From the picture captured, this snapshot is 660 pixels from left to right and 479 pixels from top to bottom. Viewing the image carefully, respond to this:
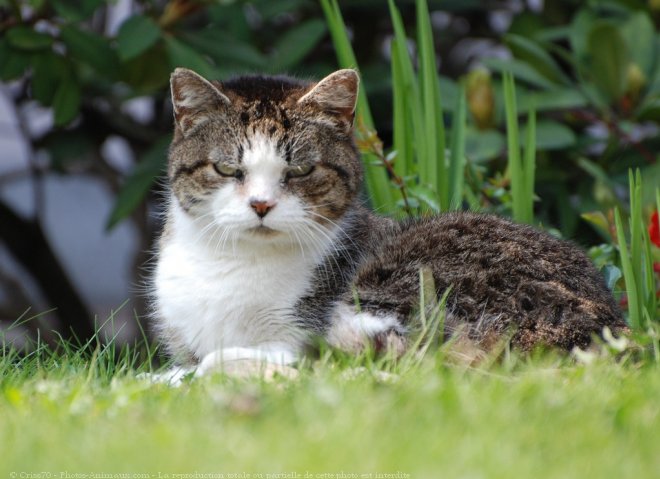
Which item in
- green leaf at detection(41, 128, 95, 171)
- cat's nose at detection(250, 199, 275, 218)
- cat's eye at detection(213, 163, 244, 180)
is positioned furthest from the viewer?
green leaf at detection(41, 128, 95, 171)

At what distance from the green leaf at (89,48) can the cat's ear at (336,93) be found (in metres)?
1.30

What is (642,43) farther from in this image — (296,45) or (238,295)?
(238,295)

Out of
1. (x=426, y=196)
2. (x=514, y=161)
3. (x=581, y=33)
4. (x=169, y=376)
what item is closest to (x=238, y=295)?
(x=169, y=376)

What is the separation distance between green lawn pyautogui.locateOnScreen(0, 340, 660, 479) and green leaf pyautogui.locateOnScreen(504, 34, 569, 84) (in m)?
Result: 2.03

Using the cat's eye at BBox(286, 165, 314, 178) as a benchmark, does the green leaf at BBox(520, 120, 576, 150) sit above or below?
below

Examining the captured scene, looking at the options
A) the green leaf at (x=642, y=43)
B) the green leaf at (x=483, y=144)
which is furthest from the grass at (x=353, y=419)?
the green leaf at (x=642, y=43)

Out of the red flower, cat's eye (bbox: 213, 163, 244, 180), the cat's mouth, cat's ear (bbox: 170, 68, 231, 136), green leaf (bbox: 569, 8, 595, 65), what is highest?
cat's ear (bbox: 170, 68, 231, 136)

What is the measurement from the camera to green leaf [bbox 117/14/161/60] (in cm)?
384

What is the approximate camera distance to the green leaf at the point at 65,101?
407 cm

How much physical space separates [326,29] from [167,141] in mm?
958

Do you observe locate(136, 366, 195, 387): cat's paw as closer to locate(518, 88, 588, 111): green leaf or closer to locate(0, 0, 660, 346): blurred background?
locate(0, 0, 660, 346): blurred background

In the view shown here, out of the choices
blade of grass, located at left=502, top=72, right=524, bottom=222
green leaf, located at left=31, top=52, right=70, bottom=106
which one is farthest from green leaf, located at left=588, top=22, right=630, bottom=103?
green leaf, located at left=31, top=52, right=70, bottom=106

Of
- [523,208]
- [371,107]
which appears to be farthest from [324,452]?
[371,107]

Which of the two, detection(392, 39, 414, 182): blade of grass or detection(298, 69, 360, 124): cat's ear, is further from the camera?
detection(392, 39, 414, 182): blade of grass
